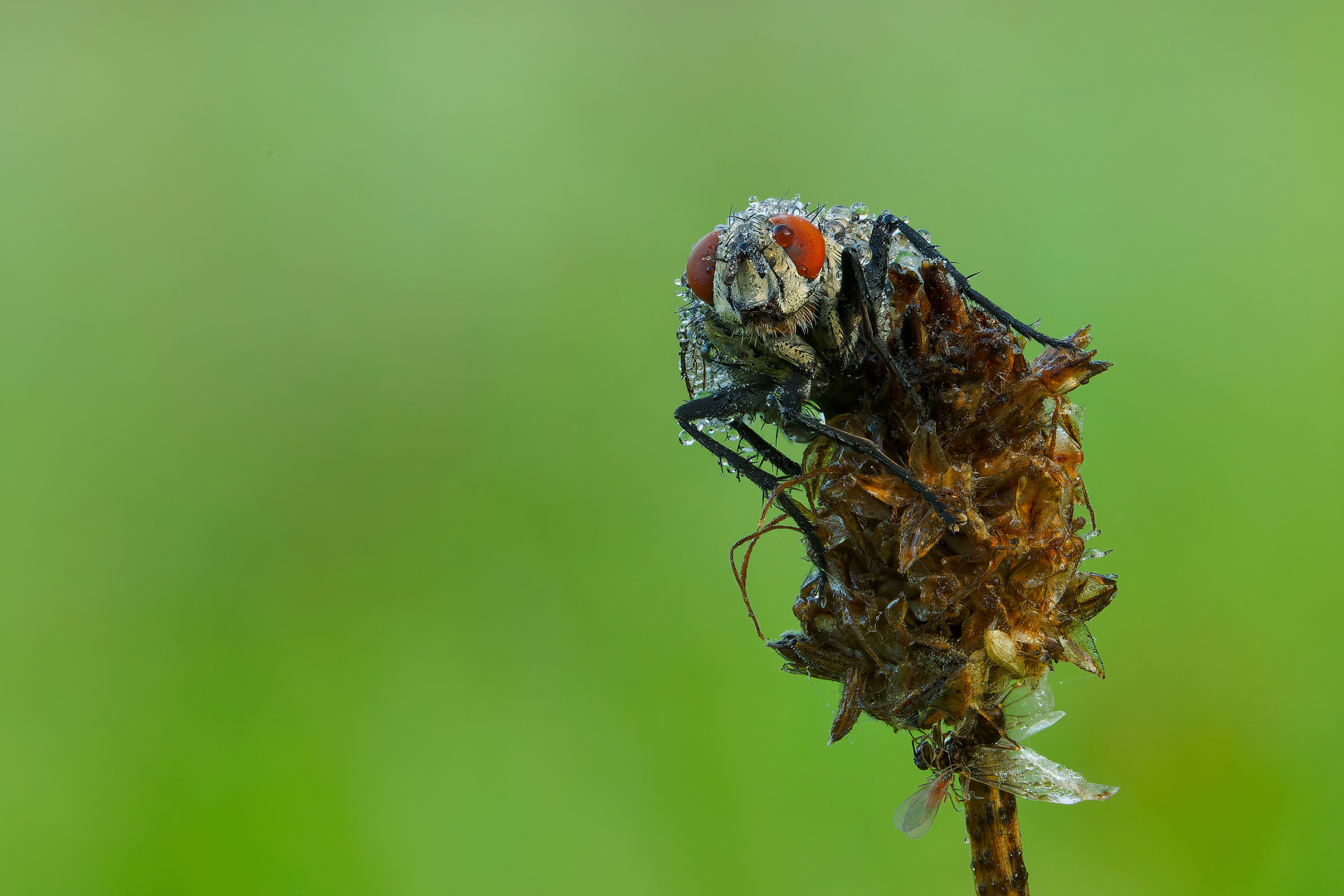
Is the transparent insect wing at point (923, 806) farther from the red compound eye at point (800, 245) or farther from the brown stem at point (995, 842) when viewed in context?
the red compound eye at point (800, 245)

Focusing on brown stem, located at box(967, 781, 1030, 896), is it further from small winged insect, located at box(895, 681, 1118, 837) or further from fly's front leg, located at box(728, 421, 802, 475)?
fly's front leg, located at box(728, 421, 802, 475)

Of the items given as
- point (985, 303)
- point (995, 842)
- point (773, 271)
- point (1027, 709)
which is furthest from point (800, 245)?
point (995, 842)

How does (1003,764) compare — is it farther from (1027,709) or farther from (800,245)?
(800,245)

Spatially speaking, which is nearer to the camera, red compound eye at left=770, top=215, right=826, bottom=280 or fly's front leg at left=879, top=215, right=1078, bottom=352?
fly's front leg at left=879, top=215, right=1078, bottom=352

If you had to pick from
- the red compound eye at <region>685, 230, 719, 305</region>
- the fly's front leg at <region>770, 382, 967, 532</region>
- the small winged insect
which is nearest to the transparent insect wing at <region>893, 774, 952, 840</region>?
the small winged insect

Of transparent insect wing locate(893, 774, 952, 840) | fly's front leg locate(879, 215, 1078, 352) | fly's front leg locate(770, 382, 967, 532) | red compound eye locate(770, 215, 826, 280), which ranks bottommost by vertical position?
transparent insect wing locate(893, 774, 952, 840)

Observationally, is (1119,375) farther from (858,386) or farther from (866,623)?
(866,623)
